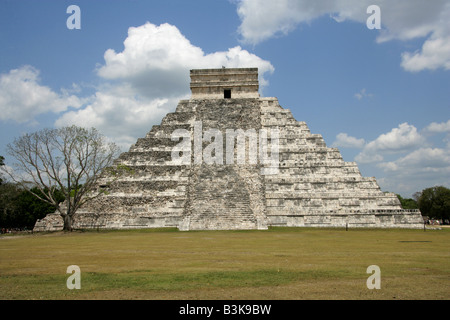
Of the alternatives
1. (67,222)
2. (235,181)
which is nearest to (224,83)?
(235,181)

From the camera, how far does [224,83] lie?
30.7 meters

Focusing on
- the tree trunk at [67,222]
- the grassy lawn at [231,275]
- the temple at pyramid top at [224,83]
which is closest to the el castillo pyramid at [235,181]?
the tree trunk at [67,222]

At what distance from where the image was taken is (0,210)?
126 ft

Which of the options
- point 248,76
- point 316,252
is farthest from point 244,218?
point 248,76

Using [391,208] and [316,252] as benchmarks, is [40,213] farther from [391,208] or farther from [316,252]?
[316,252]

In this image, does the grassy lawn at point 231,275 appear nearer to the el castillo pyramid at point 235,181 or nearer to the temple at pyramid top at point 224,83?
the el castillo pyramid at point 235,181

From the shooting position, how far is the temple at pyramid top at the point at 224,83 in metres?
30.7

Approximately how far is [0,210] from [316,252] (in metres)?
37.3

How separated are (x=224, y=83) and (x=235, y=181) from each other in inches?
413

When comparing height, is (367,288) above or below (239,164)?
below

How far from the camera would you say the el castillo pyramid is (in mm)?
21734

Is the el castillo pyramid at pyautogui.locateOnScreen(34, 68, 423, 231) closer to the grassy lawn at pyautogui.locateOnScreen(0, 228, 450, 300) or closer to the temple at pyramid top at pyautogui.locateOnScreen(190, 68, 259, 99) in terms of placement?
the temple at pyramid top at pyautogui.locateOnScreen(190, 68, 259, 99)

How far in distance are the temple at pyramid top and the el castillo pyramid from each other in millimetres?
1492

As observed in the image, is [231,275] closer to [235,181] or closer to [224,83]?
[235,181]
